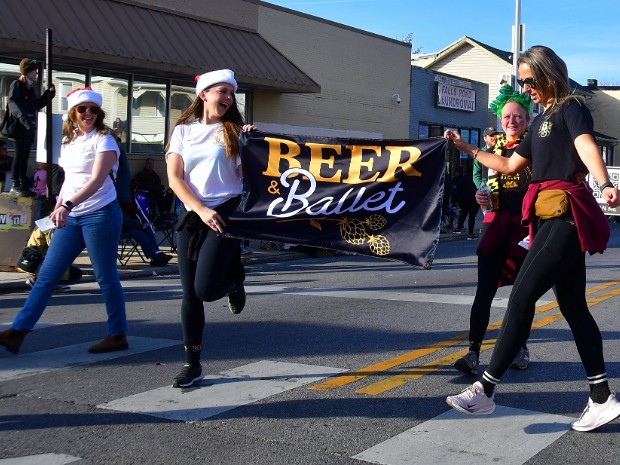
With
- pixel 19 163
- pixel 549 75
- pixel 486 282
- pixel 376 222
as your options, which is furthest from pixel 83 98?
pixel 19 163

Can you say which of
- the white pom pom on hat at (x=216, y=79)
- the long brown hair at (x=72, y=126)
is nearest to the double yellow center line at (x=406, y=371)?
the white pom pom on hat at (x=216, y=79)

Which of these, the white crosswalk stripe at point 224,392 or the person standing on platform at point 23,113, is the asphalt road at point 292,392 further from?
the person standing on platform at point 23,113

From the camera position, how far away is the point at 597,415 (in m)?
→ 4.68

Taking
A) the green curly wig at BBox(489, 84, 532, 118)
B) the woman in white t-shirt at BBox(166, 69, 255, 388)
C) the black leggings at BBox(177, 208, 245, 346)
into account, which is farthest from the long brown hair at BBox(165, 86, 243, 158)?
the green curly wig at BBox(489, 84, 532, 118)

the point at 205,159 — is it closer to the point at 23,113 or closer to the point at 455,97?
the point at 23,113

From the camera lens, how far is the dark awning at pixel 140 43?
15789 millimetres

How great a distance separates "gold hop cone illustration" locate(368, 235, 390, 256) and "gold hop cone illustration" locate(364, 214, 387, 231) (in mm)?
60

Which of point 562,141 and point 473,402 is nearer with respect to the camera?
point 562,141

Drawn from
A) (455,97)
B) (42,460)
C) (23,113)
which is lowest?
(42,460)

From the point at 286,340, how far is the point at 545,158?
321 cm

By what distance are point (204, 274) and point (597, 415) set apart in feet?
7.61

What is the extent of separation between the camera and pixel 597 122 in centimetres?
5244

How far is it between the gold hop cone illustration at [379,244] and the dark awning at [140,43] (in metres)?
11.4

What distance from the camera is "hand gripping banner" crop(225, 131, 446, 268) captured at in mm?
5484
